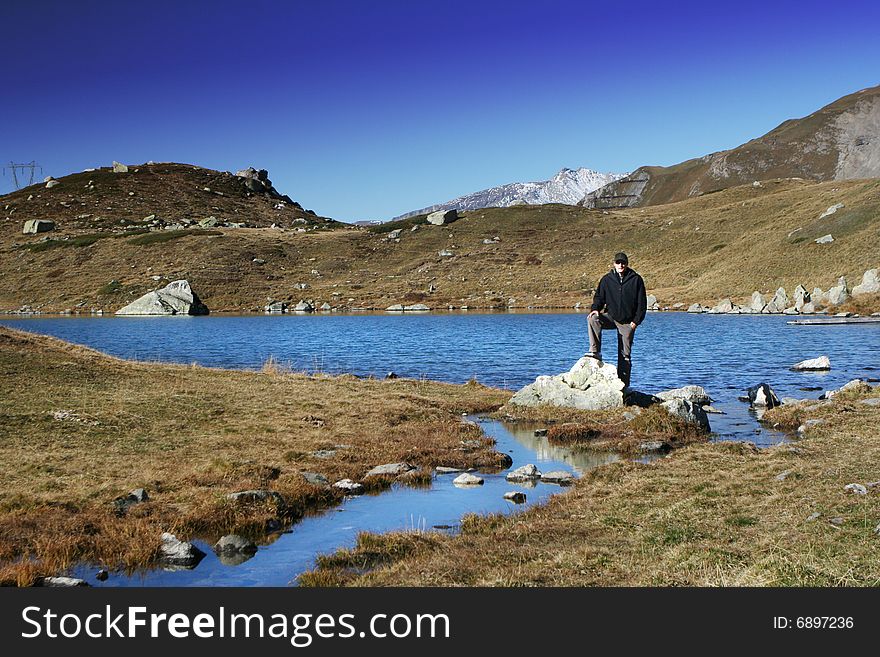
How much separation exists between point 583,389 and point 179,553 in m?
18.0

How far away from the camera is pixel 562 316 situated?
93125mm

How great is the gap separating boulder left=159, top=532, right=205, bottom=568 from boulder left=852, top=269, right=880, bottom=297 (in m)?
83.6

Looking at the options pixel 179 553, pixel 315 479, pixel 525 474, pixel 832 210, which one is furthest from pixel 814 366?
pixel 832 210

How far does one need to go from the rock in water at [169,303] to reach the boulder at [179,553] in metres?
104

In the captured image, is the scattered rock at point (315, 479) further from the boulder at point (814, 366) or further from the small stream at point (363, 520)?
the boulder at point (814, 366)

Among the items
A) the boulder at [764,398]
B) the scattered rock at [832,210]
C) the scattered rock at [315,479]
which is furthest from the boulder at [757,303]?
the scattered rock at [315,479]

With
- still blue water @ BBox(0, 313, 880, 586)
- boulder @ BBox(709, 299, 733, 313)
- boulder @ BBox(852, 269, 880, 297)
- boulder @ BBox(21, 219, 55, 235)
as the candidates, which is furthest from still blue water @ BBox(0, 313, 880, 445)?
boulder @ BBox(21, 219, 55, 235)

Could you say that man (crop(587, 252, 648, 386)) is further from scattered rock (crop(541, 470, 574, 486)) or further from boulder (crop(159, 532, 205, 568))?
boulder (crop(159, 532, 205, 568))

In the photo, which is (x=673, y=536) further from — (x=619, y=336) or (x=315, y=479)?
(x=619, y=336)

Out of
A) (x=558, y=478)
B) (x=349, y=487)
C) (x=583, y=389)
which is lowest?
(x=558, y=478)

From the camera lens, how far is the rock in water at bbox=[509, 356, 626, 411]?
25.6 meters

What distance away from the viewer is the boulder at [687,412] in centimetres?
2283

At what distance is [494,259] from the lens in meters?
147

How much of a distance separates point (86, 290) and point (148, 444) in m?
119
